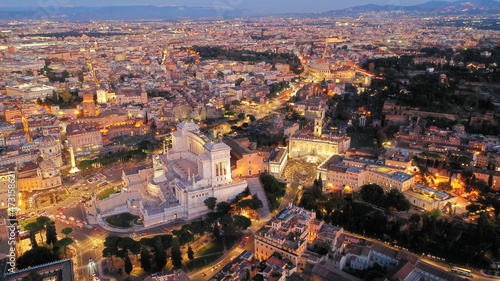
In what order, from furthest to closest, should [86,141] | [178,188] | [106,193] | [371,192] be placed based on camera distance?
[86,141], [106,193], [178,188], [371,192]

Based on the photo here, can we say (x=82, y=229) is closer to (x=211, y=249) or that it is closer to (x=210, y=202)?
(x=210, y=202)

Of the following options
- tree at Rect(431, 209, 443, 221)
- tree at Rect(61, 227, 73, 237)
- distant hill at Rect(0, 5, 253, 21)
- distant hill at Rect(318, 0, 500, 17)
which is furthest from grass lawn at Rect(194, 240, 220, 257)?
distant hill at Rect(318, 0, 500, 17)

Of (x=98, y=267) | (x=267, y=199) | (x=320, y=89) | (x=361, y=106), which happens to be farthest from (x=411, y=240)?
(x=320, y=89)

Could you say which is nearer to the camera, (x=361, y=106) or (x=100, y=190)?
(x=100, y=190)

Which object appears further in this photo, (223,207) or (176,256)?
(223,207)

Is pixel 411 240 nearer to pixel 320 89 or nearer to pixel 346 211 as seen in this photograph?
pixel 346 211

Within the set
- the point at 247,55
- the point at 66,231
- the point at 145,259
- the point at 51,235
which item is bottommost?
the point at 145,259

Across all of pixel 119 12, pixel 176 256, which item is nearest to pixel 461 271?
pixel 176 256
